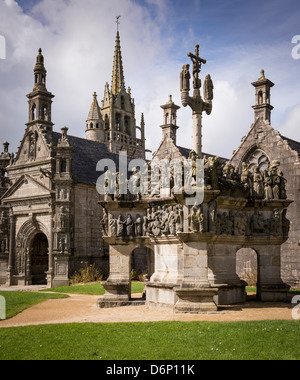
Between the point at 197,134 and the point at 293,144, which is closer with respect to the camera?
the point at 197,134

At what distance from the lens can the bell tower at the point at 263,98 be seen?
22.4 m

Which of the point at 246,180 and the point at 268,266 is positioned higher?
the point at 246,180

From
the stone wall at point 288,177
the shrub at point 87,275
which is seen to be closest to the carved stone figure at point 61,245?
the shrub at point 87,275

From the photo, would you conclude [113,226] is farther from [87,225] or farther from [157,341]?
[87,225]

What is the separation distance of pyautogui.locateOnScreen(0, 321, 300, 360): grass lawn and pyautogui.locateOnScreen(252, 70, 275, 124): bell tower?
14136mm

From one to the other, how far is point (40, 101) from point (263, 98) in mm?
13169

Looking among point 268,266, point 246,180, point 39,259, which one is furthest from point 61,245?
point 246,180

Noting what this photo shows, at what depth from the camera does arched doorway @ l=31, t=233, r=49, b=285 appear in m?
28.5

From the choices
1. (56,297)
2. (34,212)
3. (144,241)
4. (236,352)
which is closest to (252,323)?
(236,352)

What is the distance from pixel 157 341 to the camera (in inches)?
339

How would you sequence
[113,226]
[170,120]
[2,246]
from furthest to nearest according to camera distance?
[170,120] → [2,246] → [113,226]

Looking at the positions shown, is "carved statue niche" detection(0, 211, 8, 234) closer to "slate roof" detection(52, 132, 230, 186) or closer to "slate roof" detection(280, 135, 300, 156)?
"slate roof" detection(52, 132, 230, 186)

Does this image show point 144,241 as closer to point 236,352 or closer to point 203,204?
point 203,204
